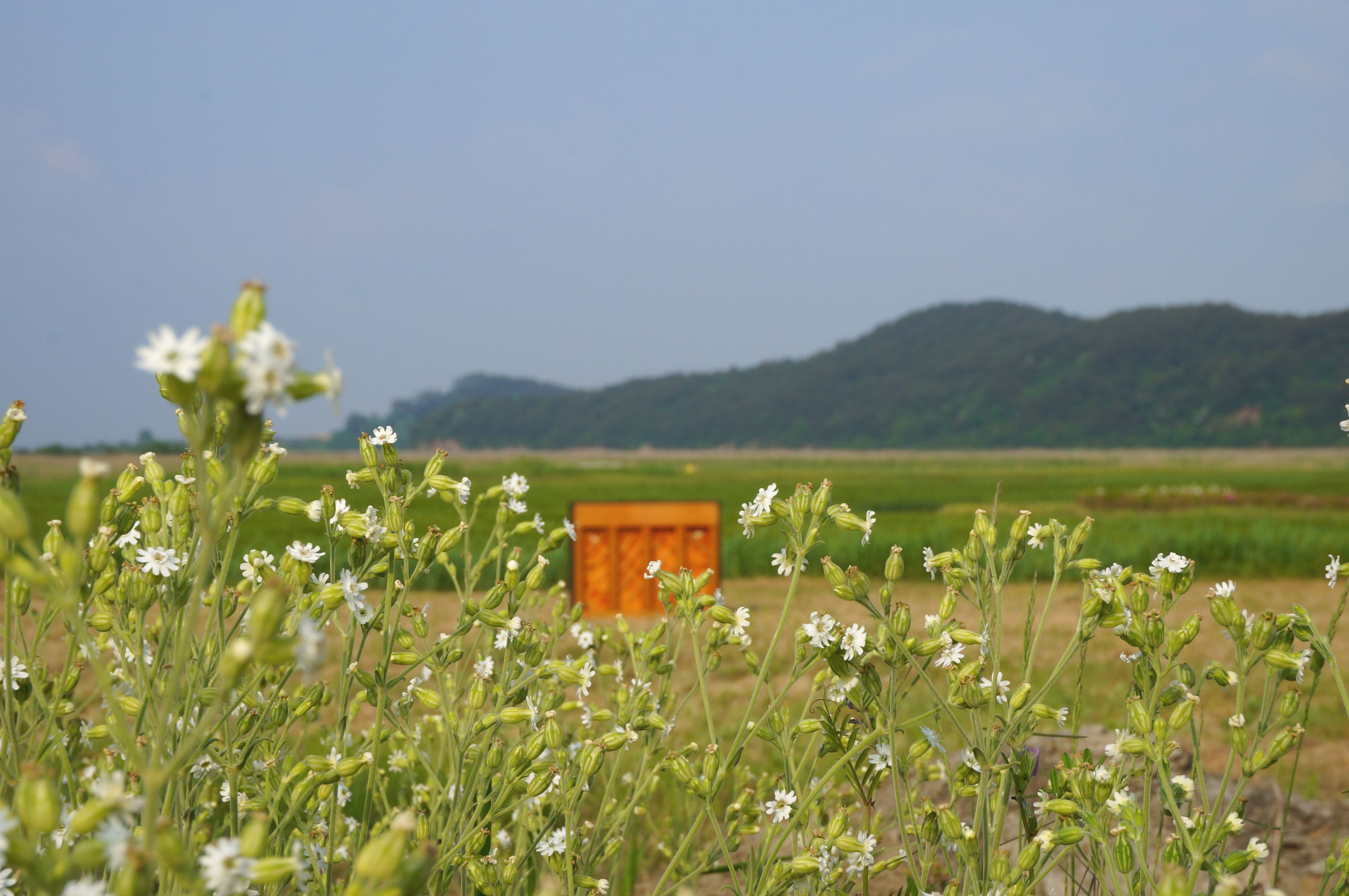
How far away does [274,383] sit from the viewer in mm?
765

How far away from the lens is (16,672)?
1729mm

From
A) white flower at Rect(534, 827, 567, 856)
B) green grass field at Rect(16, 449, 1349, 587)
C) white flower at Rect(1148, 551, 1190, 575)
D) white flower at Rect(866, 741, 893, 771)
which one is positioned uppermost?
white flower at Rect(1148, 551, 1190, 575)

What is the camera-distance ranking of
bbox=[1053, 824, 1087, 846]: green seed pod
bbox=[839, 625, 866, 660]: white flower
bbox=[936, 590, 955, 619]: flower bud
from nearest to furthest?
bbox=[1053, 824, 1087, 846]: green seed pod
bbox=[839, 625, 866, 660]: white flower
bbox=[936, 590, 955, 619]: flower bud

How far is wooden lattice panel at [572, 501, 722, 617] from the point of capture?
1001 cm

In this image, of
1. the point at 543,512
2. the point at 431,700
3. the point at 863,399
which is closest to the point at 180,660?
the point at 431,700

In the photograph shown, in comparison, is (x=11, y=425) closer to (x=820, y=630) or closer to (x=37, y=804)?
(x=37, y=804)

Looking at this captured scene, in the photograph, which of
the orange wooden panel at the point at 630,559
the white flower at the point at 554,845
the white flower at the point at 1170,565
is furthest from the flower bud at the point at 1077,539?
the orange wooden panel at the point at 630,559

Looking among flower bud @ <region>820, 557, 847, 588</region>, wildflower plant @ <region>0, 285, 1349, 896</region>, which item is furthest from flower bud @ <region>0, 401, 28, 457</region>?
flower bud @ <region>820, 557, 847, 588</region>

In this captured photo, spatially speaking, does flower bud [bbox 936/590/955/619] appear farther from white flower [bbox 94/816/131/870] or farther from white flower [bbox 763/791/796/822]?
white flower [bbox 94/816/131/870]

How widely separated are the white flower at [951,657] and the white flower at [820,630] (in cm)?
21

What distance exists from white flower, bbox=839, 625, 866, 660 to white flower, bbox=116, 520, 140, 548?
133cm

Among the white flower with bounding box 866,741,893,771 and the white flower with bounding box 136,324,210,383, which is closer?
the white flower with bounding box 136,324,210,383

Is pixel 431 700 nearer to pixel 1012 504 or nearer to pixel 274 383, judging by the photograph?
pixel 274 383

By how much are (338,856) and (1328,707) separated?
24.7 feet
